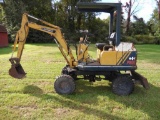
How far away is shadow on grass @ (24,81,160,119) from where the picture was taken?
14.9 ft

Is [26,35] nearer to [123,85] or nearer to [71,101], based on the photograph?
[71,101]

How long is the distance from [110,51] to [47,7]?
1048 inches

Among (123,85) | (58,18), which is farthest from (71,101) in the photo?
(58,18)

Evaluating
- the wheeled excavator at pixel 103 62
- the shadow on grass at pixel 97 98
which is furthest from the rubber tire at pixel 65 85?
the shadow on grass at pixel 97 98

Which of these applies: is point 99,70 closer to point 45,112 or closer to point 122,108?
point 122,108

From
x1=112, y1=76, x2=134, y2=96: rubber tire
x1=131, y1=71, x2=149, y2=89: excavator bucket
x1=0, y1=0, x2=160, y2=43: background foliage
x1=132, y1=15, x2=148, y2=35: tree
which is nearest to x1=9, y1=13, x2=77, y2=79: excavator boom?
x1=112, y1=76, x2=134, y2=96: rubber tire

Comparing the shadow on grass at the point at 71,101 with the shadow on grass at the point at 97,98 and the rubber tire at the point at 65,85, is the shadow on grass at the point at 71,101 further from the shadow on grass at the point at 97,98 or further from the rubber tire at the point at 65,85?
the rubber tire at the point at 65,85

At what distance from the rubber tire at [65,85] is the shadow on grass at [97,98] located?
152 mm

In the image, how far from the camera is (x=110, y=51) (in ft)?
17.5

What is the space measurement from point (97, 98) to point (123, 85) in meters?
0.78

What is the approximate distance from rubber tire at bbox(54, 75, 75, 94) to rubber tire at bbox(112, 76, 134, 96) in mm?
1091

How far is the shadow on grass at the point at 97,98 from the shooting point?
4.55m

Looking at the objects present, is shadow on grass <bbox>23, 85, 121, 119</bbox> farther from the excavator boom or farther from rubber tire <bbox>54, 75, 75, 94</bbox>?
the excavator boom

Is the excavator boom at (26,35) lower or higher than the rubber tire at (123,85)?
higher
